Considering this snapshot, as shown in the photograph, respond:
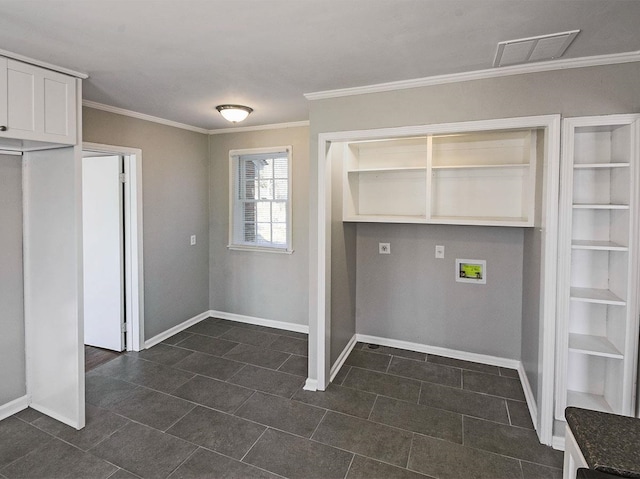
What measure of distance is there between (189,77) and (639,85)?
288cm

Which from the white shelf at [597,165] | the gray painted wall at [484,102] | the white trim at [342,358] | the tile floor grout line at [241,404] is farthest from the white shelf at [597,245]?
the tile floor grout line at [241,404]

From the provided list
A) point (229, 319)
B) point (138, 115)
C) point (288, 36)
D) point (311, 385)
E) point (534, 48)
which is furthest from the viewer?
point (229, 319)

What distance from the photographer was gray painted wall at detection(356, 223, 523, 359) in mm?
3369

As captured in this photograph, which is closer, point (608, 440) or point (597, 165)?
point (608, 440)

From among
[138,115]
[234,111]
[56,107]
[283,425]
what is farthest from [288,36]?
[283,425]

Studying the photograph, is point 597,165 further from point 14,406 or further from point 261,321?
point 14,406

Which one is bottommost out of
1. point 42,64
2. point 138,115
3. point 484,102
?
point 484,102

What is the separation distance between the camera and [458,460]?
218 centimetres

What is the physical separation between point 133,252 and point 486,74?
11.7 feet

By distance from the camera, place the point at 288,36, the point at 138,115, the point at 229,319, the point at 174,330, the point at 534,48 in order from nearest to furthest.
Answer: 1. the point at 288,36
2. the point at 534,48
3. the point at 138,115
4. the point at 174,330
5. the point at 229,319

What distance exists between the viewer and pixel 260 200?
437cm

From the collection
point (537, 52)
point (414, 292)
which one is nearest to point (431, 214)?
point (414, 292)

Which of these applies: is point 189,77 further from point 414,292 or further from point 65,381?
point 414,292

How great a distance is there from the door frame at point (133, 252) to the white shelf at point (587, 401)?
386cm
